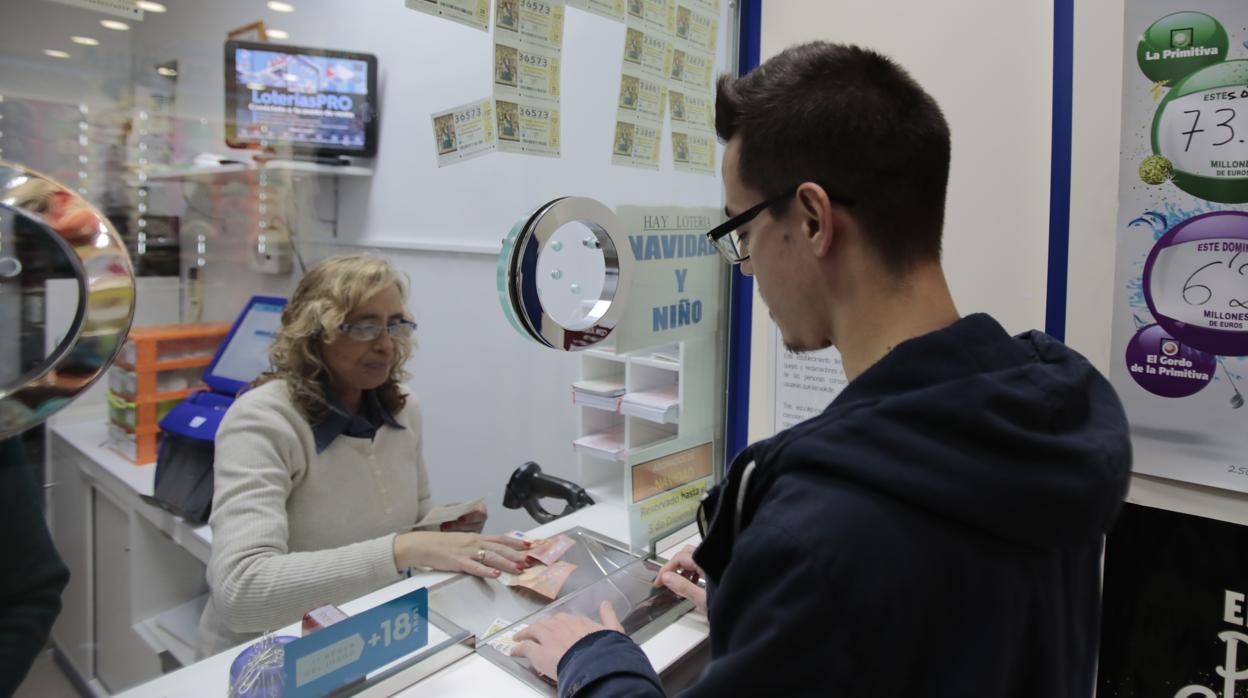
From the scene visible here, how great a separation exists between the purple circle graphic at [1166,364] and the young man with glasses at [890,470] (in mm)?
686

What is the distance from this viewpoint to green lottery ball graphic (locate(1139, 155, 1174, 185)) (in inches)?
49.2

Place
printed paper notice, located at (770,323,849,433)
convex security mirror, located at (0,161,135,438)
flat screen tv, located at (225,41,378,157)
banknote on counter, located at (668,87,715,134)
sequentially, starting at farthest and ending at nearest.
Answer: flat screen tv, located at (225,41,378,157), printed paper notice, located at (770,323,849,433), banknote on counter, located at (668,87,715,134), convex security mirror, located at (0,161,135,438)

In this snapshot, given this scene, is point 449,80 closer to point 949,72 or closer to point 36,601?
point 949,72

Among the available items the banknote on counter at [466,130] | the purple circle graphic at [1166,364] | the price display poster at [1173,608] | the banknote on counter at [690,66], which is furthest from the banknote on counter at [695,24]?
the price display poster at [1173,608]

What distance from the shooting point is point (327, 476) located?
1.48 meters

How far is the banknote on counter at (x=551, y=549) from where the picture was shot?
4.40 ft

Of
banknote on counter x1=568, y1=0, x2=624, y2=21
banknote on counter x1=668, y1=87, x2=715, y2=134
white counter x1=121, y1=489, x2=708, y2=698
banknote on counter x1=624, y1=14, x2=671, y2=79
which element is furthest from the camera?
banknote on counter x1=668, y1=87, x2=715, y2=134

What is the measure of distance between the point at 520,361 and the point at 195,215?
93 cm

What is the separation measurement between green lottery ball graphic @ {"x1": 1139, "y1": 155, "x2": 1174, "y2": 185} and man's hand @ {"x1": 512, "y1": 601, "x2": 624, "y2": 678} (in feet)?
3.91

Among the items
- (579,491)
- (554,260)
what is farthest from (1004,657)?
(579,491)

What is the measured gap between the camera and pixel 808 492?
1.90 ft

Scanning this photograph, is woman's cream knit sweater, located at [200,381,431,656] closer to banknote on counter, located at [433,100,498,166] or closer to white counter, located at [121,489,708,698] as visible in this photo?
white counter, located at [121,489,708,698]

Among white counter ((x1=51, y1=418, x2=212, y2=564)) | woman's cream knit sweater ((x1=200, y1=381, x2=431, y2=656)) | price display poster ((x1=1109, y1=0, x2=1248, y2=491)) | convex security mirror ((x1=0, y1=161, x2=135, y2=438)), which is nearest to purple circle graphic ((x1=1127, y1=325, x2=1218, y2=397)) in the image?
price display poster ((x1=1109, y1=0, x2=1248, y2=491))

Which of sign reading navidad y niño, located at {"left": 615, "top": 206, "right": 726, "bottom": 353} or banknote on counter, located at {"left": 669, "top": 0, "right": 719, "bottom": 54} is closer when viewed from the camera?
sign reading navidad y niño, located at {"left": 615, "top": 206, "right": 726, "bottom": 353}
